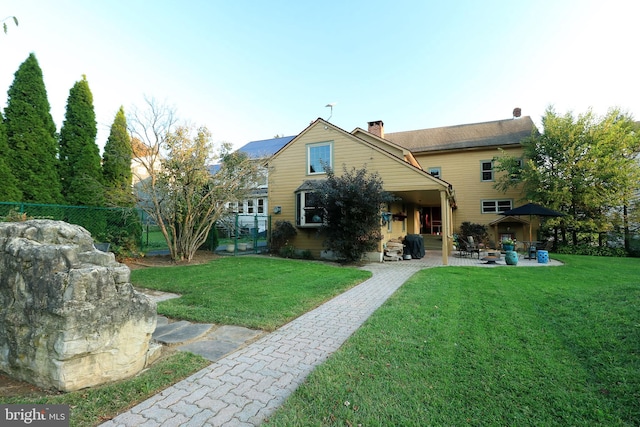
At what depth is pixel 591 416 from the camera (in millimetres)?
2180

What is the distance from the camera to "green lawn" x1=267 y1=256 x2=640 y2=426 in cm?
220

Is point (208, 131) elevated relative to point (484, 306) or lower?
elevated

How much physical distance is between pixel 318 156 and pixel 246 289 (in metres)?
8.87

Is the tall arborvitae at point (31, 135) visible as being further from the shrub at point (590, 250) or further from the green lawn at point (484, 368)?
the shrub at point (590, 250)

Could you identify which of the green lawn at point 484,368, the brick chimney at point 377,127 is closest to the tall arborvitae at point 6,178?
the green lawn at point 484,368

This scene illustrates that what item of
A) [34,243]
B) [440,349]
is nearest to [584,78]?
[440,349]

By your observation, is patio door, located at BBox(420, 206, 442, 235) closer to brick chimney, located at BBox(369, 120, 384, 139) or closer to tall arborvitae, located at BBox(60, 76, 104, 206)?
brick chimney, located at BBox(369, 120, 384, 139)

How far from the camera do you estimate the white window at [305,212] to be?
43.7 ft

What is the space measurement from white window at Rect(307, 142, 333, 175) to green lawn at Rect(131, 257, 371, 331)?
5.68 m

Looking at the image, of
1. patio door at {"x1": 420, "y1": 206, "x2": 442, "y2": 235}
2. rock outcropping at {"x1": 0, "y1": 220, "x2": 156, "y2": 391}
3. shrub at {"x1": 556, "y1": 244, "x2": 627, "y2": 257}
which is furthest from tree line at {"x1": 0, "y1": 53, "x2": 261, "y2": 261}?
shrub at {"x1": 556, "y1": 244, "x2": 627, "y2": 257}

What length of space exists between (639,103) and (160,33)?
2480cm

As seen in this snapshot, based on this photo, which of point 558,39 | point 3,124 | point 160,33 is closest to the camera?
point 3,124

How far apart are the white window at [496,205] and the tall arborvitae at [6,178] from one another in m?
23.2

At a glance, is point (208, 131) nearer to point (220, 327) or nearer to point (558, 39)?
point (220, 327)
